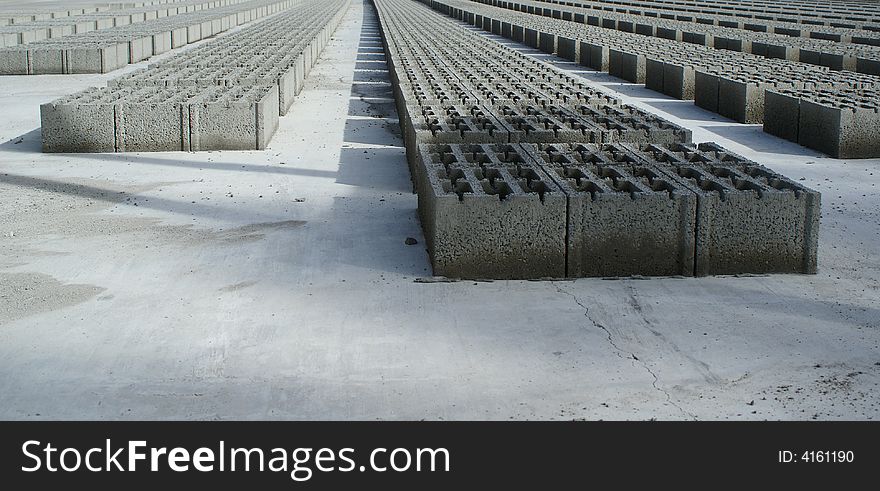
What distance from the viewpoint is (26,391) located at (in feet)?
16.5

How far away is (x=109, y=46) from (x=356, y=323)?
1827cm

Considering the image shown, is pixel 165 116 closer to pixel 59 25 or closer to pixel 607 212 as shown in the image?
pixel 607 212

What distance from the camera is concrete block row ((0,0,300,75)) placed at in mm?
20953

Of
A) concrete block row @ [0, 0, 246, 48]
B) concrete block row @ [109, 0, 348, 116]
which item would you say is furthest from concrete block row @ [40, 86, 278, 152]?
concrete block row @ [0, 0, 246, 48]

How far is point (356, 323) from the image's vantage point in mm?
6055

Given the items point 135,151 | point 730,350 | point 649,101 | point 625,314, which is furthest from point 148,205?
point 649,101

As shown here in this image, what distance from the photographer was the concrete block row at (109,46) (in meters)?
21.0

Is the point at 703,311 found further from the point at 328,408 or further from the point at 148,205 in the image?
the point at 148,205

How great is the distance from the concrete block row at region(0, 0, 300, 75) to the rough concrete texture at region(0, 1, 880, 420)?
40.0ft

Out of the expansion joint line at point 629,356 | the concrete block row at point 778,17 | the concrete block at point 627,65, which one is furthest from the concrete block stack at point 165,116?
the concrete block row at point 778,17

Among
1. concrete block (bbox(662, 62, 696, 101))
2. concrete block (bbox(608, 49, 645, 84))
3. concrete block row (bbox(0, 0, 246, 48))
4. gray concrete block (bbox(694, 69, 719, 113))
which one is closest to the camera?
gray concrete block (bbox(694, 69, 719, 113))

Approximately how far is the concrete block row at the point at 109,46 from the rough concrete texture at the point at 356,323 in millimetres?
12207

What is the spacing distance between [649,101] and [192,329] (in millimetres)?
12902

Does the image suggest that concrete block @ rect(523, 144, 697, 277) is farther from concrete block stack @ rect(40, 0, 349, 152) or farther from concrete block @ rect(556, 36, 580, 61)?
concrete block @ rect(556, 36, 580, 61)
